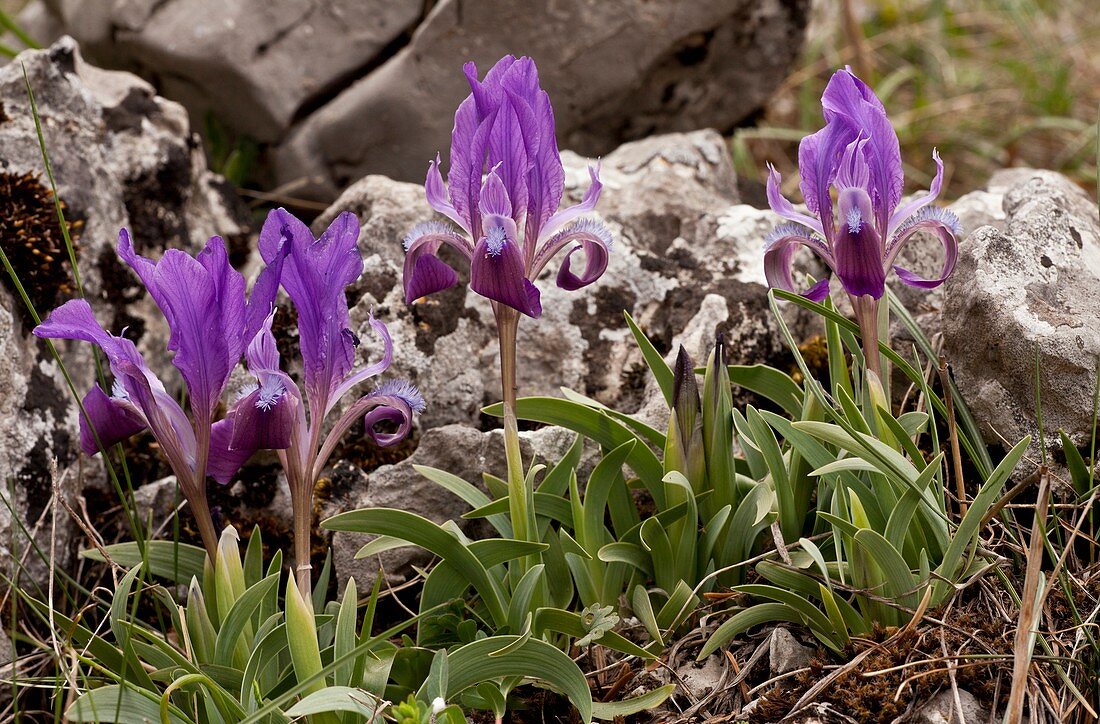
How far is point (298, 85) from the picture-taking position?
4.21 m

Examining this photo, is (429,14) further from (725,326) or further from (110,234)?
(725,326)

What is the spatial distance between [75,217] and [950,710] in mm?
2646

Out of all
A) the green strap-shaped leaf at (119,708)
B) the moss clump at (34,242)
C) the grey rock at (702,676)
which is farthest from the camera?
the moss clump at (34,242)

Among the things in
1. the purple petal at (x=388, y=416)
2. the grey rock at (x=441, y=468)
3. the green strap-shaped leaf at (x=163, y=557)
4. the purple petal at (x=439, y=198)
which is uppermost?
the purple petal at (x=439, y=198)

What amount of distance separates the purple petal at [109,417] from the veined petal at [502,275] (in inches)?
29.1

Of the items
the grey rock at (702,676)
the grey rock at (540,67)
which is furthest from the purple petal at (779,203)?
the grey rock at (540,67)

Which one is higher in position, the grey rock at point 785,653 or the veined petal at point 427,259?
the veined petal at point 427,259

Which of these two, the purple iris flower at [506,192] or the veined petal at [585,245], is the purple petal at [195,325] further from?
the veined petal at [585,245]

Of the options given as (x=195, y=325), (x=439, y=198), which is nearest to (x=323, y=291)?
(x=195, y=325)

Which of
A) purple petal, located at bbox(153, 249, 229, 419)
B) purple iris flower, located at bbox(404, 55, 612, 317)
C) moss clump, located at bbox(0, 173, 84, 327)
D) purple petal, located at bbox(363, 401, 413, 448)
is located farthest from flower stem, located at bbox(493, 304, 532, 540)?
moss clump, located at bbox(0, 173, 84, 327)

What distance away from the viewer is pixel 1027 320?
2352mm

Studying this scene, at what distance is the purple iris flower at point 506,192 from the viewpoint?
1954 millimetres

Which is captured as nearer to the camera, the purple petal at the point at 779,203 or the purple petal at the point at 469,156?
the purple petal at the point at 469,156

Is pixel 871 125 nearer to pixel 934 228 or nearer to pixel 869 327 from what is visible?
pixel 934 228
